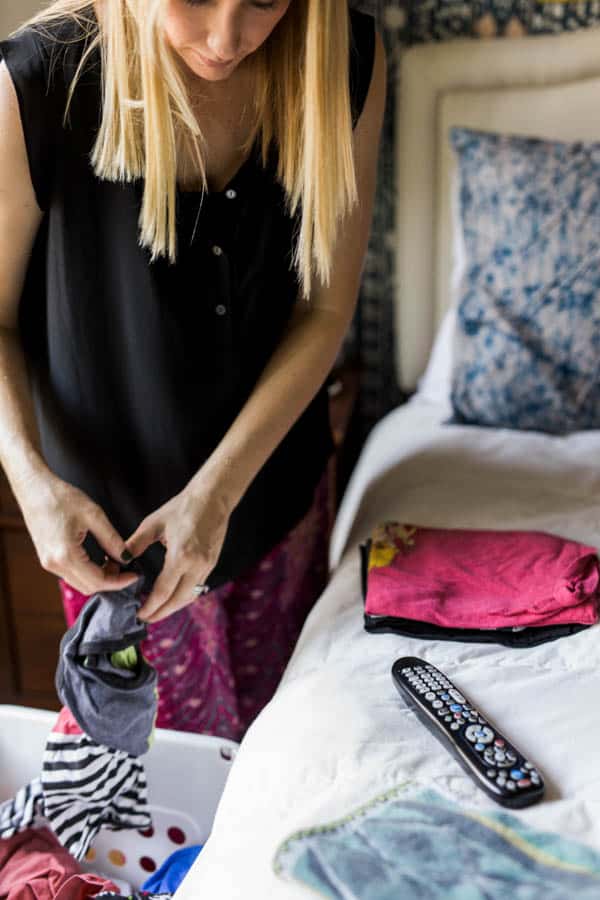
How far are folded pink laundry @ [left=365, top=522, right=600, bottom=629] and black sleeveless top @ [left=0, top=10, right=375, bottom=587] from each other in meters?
0.19

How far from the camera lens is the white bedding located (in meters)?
0.71

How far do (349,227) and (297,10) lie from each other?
24 centimetres

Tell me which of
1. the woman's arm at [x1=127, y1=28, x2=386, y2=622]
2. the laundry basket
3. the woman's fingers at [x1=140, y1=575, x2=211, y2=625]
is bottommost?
the laundry basket

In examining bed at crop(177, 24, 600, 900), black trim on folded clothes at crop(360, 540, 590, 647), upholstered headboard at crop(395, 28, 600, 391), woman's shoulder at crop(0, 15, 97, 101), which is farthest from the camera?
upholstered headboard at crop(395, 28, 600, 391)

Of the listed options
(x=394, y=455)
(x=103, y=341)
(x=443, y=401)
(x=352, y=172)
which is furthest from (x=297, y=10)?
(x=443, y=401)

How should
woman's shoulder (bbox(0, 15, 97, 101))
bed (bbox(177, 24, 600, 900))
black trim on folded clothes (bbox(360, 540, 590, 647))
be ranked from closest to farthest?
bed (bbox(177, 24, 600, 900))
woman's shoulder (bbox(0, 15, 97, 101))
black trim on folded clothes (bbox(360, 540, 590, 647))

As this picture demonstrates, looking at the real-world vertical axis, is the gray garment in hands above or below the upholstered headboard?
below

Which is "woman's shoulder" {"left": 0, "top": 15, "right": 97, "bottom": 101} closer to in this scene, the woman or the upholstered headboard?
the woman

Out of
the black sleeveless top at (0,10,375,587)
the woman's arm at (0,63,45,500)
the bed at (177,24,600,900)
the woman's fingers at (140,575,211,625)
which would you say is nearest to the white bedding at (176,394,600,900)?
the bed at (177,24,600,900)

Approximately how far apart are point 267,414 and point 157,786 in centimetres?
48

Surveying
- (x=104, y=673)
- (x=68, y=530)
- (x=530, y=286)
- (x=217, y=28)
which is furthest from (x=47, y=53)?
(x=530, y=286)

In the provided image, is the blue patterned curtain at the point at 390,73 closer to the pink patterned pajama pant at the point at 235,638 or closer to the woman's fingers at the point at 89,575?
the pink patterned pajama pant at the point at 235,638

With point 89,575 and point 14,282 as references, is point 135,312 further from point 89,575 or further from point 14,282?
point 89,575

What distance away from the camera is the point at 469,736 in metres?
0.78
